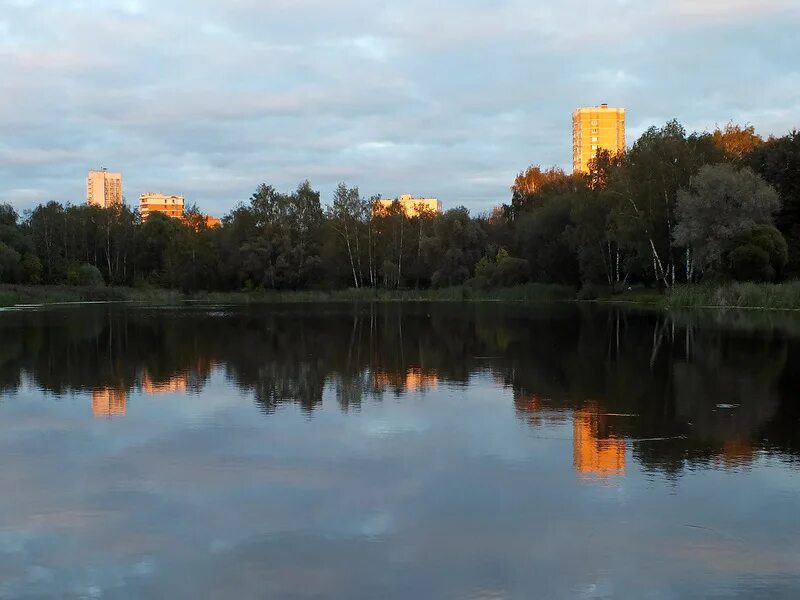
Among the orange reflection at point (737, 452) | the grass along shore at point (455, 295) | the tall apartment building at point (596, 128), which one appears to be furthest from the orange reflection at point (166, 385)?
the tall apartment building at point (596, 128)

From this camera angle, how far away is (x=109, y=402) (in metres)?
12.4

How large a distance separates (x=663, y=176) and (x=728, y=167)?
727cm

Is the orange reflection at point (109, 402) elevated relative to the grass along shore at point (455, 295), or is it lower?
lower

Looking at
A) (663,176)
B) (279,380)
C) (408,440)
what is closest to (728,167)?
(663,176)

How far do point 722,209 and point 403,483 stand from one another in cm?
4279

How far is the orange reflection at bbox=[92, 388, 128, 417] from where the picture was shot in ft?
37.6

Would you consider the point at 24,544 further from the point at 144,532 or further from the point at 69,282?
the point at 69,282

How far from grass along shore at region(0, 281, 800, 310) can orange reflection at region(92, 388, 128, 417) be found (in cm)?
3481

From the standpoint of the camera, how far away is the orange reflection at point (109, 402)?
451 inches

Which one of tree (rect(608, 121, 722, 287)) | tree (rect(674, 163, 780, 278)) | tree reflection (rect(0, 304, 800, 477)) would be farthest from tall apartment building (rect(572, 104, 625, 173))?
tree reflection (rect(0, 304, 800, 477))

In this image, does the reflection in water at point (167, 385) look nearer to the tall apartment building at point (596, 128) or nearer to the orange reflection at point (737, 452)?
the orange reflection at point (737, 452)

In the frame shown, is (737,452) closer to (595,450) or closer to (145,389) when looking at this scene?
(595,450)

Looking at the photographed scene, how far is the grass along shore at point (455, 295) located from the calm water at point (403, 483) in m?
27.9

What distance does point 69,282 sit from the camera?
80500 mm
